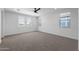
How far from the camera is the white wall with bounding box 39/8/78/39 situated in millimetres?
1908

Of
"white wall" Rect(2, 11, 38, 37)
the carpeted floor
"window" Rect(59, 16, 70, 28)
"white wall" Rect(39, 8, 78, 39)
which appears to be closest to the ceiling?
"white wall" Rect(2, 11, 38, 37)

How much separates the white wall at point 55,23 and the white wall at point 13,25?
268 mm

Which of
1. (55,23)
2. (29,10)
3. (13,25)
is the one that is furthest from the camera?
(55,23)

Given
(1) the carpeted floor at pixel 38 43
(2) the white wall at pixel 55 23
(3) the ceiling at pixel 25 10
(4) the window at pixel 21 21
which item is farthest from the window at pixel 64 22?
(4) the window at pixel 21 21

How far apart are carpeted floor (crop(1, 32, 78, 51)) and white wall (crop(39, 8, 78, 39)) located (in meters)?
0.15

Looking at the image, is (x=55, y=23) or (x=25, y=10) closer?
(x=25, y=10)

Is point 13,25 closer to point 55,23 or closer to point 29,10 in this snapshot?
point 29,10

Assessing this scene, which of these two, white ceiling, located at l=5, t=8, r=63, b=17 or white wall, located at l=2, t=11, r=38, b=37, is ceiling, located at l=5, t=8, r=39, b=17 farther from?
white wall, located at l=2, t=11, r=38, b=37

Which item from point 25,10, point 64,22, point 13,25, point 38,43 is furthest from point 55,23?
point 13,25

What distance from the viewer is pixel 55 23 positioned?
2.13m

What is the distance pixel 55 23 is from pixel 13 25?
4.03 ft
